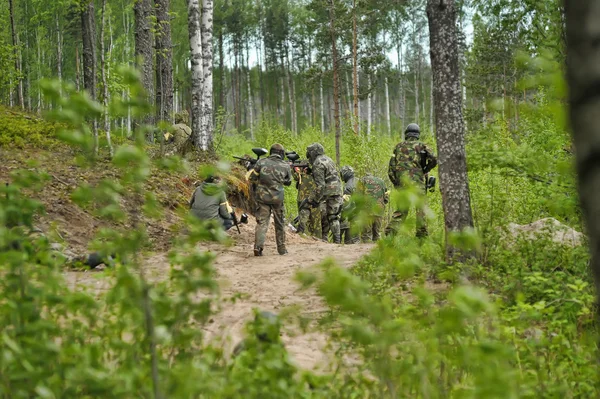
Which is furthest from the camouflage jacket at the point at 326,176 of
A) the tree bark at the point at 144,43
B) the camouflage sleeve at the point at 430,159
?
the tree bark at the point at 144,43

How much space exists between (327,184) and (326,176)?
179mm

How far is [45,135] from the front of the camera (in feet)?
42.3

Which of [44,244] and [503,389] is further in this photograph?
[44,244]

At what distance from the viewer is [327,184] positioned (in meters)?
12.9

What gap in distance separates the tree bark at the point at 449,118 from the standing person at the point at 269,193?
3.82 meters

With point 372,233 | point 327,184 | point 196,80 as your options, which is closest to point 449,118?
point 327,184

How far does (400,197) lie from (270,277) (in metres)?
6.18

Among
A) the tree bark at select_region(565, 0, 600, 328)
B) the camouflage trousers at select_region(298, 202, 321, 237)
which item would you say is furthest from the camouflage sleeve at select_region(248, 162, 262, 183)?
the tree bark at select_region(565, 0, 600, 328)

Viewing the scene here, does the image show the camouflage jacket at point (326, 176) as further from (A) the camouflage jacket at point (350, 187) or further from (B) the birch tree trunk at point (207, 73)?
(B) the birch tree trunk at point (207, 73)

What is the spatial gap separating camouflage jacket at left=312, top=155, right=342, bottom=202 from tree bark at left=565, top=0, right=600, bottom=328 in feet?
38.2

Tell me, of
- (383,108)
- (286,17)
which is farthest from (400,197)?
(383,108)

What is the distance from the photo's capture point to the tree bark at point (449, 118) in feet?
22.7

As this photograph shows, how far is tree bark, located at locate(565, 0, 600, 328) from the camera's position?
1150mm

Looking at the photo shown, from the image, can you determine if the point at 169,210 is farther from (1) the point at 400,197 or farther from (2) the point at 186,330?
(1) the point at 400,197
